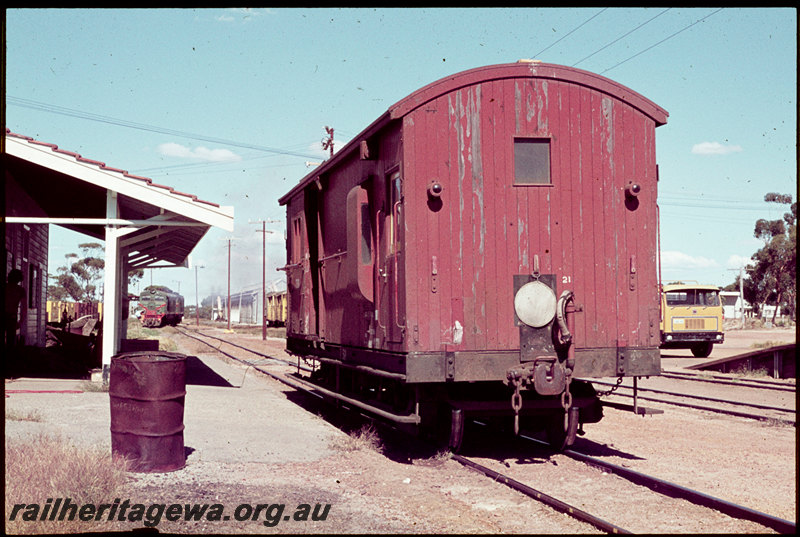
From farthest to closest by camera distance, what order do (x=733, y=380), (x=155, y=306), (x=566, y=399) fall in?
(x=155, y=306) < (x=733, y=380) < (x=566, y=399)

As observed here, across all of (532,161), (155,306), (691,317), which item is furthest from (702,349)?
(155,306)

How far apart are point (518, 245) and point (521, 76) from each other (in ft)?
5.88

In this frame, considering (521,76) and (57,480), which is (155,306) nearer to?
(521,76)

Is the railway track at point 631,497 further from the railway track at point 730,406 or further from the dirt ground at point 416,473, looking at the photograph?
the railway track at point 730,406

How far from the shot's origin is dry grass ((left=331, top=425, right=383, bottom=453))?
931cm

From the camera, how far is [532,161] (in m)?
8.19

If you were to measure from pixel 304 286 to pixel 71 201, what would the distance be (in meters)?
10.3

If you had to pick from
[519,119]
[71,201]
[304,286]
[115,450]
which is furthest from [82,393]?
[519,119]

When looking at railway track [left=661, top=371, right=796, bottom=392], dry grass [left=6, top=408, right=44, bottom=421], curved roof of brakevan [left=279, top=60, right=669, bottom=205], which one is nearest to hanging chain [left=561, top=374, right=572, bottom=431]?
curved roof of brakevan [left=279, top=60, right=669, bottom=205]

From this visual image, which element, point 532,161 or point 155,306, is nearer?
point 532,161

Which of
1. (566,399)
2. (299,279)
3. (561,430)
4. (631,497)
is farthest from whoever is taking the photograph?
(299,279)

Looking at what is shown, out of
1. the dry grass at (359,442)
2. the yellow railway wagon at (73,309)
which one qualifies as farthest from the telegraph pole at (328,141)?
the dry grass at (359,442)

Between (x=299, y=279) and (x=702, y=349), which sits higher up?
(x=299, y=279)

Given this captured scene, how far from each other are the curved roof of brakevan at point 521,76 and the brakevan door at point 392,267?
0.68 m
